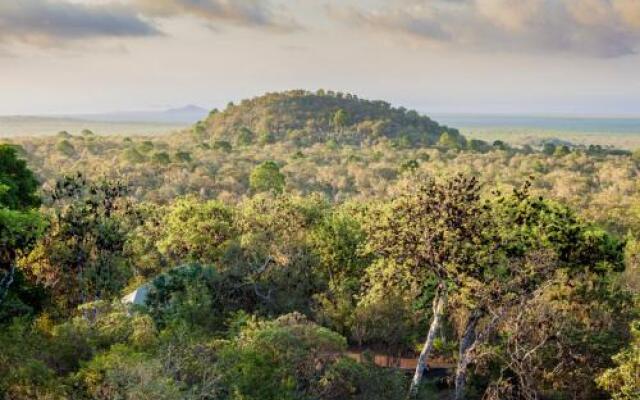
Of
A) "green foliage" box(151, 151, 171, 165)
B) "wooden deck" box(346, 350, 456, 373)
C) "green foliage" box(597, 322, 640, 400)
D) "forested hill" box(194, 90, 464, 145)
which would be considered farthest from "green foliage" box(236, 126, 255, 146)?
"green foliage" box(597, 322, 640, 400)

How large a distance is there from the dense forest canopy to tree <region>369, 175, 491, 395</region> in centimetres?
6

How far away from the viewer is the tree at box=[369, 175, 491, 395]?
20.3m

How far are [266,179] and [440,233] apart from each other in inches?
2288

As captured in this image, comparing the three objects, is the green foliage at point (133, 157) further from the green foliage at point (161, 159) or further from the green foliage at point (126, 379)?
the green foliage at point (126, 379)

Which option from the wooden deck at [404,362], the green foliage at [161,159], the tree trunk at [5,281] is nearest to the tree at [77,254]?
the tree trunk at [5,281]

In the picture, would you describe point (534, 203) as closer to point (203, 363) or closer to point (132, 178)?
point (203, 363)

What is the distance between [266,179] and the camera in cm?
7738

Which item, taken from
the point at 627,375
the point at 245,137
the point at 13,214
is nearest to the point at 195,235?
the point at 13,214

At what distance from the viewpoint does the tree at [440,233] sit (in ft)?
66.5

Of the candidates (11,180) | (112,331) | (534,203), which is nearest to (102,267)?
(11,180)

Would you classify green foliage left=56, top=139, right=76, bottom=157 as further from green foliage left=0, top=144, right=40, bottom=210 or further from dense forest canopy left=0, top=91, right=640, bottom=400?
green foliage left=0, top=144, right=40, bottom=210

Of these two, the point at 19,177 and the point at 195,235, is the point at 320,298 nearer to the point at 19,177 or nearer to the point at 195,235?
the point at 195,235

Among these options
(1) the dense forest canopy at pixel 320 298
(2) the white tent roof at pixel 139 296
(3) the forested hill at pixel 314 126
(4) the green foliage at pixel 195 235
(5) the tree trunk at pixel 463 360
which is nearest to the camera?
(1) the dense forest canopy at pixel 320 298

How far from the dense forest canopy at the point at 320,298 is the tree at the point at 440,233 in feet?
0.20
